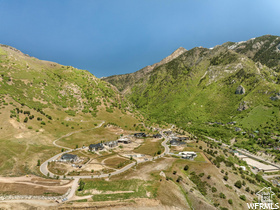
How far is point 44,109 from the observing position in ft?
356

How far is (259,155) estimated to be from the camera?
10094 centimetres

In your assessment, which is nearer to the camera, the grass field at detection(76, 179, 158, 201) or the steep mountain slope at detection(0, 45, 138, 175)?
the grass field at detection(76, 179, 158, 201)

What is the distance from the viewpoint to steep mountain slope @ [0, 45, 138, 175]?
64688 mm

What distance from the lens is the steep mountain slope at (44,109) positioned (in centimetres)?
6469

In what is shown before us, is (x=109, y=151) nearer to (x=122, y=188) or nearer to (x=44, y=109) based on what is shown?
(x=122, y=188)

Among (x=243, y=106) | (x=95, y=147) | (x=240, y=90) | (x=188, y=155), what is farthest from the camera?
(x=240, y=90)

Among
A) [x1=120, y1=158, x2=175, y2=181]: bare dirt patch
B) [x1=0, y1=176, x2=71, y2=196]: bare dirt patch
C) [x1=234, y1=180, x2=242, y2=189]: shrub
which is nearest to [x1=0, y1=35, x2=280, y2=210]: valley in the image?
[x1=234, y1=180, x2=242, y2=189]: shrub

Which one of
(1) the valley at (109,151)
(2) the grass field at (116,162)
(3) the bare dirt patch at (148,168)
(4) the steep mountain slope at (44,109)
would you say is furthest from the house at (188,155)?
(4) the steep mountain slope at (44,109)

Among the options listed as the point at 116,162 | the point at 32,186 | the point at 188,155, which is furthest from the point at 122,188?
the point at 188,155

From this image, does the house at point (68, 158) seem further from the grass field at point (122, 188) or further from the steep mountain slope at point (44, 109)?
the grass field at point (122, 188)

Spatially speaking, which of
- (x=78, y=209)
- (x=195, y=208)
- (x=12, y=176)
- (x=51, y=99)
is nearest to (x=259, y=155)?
(x=195, y=208)

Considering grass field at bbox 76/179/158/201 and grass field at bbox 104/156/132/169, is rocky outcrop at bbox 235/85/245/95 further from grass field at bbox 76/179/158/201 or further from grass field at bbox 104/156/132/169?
grass field at bbox 76/179/158/201

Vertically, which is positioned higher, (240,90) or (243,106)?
(240,90)

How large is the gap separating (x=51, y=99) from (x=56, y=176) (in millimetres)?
89071
